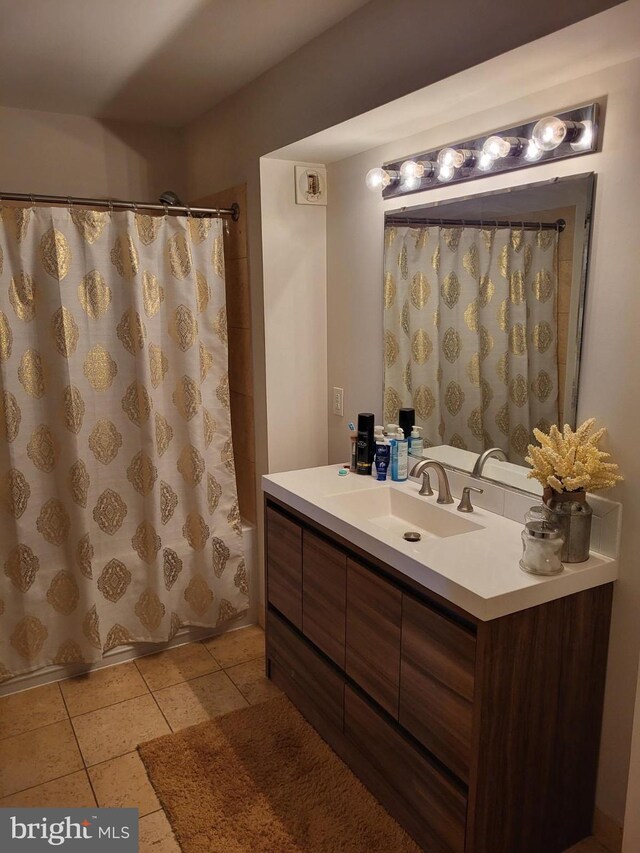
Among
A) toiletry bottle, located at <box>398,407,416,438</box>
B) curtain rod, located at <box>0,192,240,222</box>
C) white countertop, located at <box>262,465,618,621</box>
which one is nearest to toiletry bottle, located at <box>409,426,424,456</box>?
toiletry bottle, located at <box>398,407,416,438</box>

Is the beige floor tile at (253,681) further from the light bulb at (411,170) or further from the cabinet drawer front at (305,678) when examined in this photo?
the light bulb at (411,170)

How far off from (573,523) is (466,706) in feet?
1.77

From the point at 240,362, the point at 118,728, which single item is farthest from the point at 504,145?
the point at 118,728

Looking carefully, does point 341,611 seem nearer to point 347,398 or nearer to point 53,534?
point 347,398

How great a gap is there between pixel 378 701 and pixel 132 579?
1.32 metres

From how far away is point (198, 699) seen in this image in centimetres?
261

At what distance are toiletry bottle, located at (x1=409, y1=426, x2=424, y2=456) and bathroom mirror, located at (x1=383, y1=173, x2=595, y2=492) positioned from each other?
0.09 feet

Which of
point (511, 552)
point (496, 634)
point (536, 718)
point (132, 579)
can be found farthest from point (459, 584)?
point (132, 579)

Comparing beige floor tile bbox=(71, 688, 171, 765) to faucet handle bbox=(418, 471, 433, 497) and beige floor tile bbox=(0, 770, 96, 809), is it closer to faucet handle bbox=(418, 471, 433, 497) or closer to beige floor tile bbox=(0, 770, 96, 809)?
beige floor tile bbox=(0, 770, 96, 809)

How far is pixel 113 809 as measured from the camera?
80.3 inches

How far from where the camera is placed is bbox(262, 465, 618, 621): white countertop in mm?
1580

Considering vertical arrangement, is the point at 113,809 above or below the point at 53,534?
below

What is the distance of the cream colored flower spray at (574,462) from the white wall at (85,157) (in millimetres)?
2554

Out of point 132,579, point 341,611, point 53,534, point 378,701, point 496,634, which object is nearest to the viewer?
point 496,634
